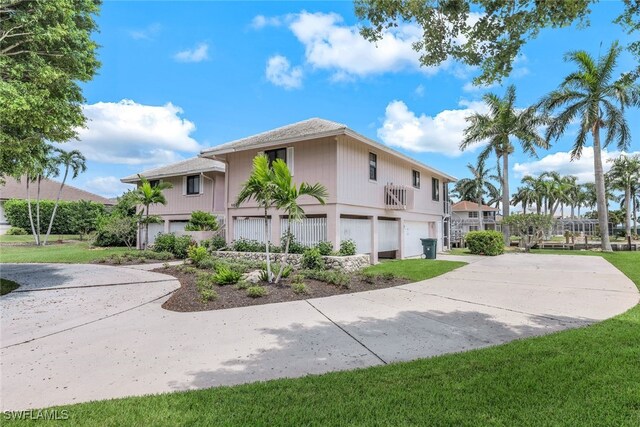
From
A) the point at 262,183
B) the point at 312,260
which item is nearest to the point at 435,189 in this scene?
the point at 312,260

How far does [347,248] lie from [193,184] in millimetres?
11928

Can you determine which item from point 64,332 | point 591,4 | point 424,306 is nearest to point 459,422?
point 424,306

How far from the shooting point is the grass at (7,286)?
27.4ft

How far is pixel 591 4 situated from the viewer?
5.49 m

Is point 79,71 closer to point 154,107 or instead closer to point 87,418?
point 87,418

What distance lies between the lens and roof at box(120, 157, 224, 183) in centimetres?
1917

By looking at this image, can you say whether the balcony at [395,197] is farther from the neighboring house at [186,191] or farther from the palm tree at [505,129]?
the palm tree at [505,129]

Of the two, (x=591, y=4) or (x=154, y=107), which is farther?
(x=154, y=107)

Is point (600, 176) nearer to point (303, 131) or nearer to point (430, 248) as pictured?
point (430, 248)

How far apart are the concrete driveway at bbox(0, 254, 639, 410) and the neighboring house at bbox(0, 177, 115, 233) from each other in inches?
1135

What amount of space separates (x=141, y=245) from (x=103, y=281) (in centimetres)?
1300

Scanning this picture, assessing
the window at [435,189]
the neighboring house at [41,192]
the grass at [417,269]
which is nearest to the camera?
the grass at [417,269]

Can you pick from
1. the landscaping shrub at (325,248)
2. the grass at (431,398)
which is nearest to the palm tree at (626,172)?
the landscaping shrub at (325,248)

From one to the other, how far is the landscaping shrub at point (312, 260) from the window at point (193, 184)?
10866mm
